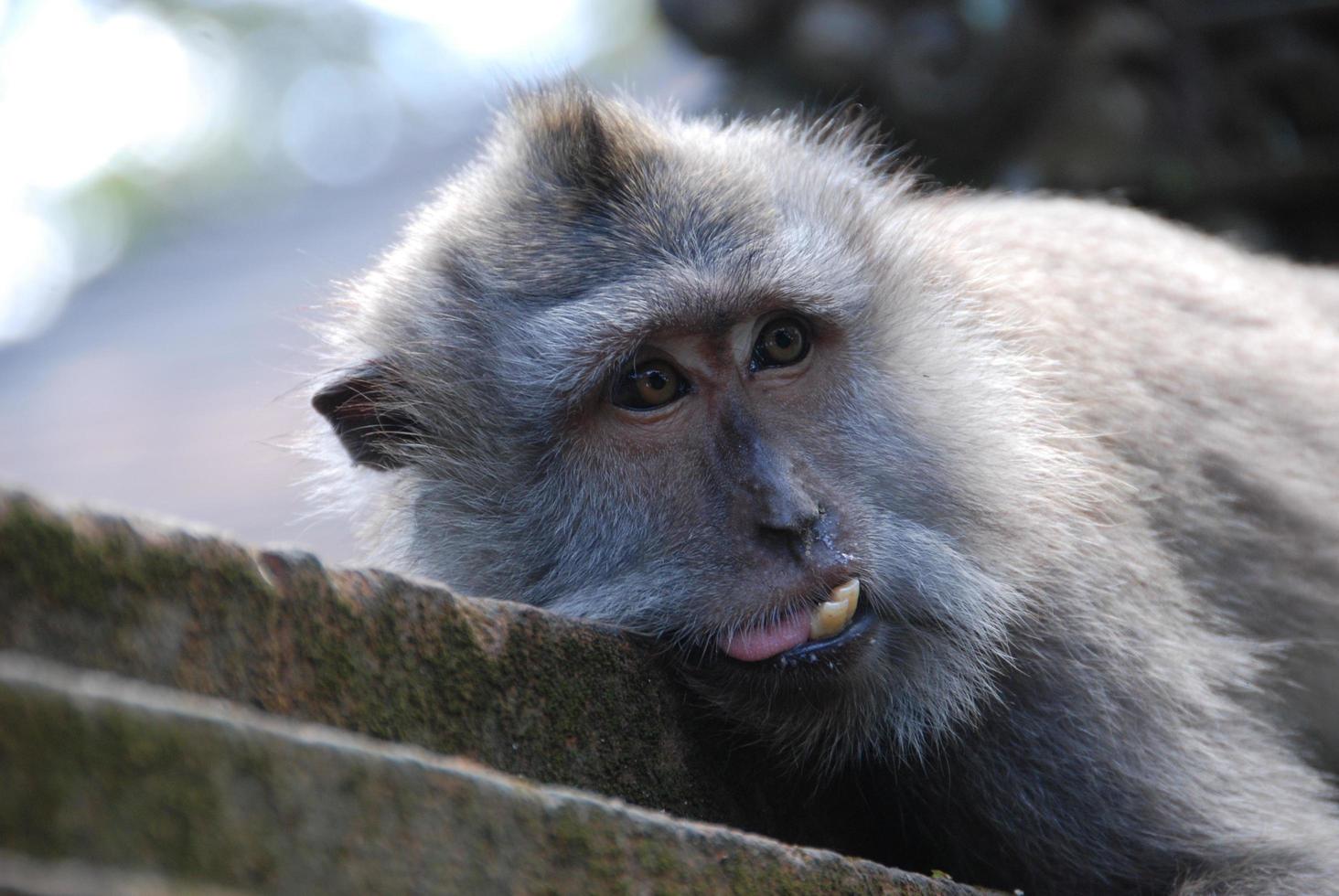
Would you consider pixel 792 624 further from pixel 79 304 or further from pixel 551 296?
pixel 79 304

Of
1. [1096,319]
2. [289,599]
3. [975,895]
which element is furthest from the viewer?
[1096,319]

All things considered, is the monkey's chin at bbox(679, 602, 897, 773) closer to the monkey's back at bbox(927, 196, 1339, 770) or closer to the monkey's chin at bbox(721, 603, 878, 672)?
the monkey's chin at bbox(721, 603, 878, 672)

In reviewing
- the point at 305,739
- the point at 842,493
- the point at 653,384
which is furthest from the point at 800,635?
the point at 305,739

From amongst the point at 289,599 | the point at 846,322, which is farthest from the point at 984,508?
the point at 289,599

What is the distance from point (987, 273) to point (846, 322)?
709 mm

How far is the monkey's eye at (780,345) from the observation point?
129 inches

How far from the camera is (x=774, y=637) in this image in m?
2.86

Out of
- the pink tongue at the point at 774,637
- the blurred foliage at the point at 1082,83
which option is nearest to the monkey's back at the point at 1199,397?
the pink tongue at the point at 774,637

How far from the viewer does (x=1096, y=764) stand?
316cm

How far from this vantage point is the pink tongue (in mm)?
2863

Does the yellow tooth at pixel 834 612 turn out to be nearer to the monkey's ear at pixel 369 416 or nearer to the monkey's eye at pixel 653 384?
the monkey's eye at pixel 653 384

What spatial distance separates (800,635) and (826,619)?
0.06m

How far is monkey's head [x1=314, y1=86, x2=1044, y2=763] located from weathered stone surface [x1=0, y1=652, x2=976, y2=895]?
1115 millimetres

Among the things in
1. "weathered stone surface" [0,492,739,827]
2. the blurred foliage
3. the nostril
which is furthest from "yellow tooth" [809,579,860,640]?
the blurred foliage
